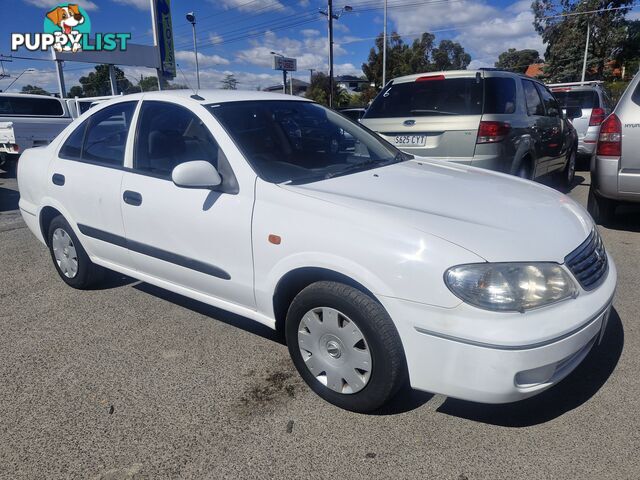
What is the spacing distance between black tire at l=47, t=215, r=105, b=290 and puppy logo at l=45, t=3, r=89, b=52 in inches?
898

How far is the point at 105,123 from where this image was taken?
12.7ft

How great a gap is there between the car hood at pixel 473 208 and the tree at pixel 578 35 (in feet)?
145

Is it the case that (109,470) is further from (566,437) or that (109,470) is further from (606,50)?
(606,50)

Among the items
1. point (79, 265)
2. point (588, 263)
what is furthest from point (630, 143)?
point (79, 265)

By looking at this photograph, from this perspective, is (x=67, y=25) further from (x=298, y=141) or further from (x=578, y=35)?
(x=578, y=35)

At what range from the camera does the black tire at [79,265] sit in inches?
156

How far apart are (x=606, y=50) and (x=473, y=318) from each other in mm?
49444

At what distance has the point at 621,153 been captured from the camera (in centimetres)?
488

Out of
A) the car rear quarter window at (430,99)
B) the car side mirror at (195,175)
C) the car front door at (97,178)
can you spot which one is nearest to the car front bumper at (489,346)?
the car side mirror at (195,175)

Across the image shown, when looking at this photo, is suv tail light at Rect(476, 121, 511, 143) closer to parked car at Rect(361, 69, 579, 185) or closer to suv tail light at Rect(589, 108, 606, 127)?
parked car at Rect(361, 69, 579, 185)

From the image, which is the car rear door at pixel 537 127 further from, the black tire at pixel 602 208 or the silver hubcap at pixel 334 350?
the silver hubcap at pixel 334 350

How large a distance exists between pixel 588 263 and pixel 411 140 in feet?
11.3

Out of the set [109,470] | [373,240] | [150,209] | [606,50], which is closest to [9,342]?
[150,209]

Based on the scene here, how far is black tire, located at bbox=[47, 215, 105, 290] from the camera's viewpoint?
397cm
